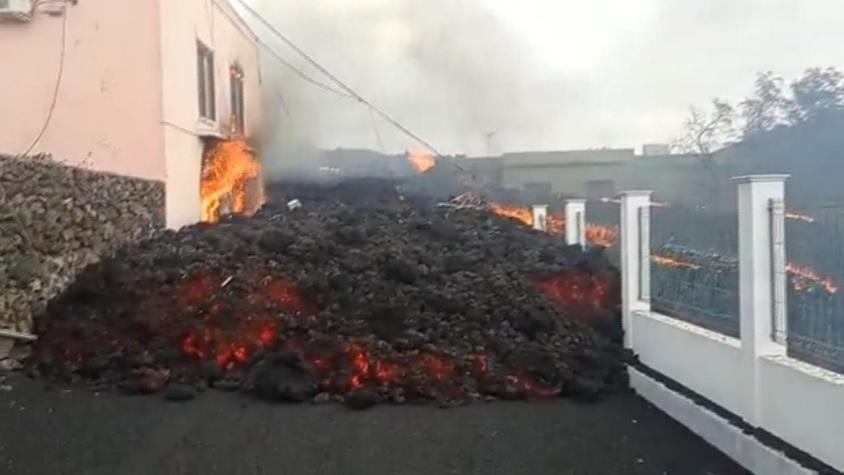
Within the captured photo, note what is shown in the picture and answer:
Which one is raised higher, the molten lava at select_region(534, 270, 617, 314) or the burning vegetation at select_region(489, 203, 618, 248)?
the burning vegetation at select_region(489, 203, 618, 248)

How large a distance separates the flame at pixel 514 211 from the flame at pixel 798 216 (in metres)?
8.79

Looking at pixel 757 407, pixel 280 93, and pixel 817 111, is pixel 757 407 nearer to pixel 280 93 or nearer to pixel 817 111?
pixel 817 111

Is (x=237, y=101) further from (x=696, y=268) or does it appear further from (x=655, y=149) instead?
(x=696, y=268)

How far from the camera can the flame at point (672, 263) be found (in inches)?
243

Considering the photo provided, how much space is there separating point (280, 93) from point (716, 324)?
443 inches

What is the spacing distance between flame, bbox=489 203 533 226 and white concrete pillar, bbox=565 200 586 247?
109 inches

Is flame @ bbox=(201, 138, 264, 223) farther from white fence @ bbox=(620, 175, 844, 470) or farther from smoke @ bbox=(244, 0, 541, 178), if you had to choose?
white fence @ bbox=(620, 175, 844, 470)

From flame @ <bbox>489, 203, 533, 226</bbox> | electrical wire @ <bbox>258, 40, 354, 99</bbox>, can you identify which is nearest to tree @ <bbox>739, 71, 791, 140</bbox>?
flame @ <bbox>489, 203, 533, 226</bbox>

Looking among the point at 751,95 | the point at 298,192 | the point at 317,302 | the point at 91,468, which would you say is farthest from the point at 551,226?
the point at 91,468

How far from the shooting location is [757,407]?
4660 mm

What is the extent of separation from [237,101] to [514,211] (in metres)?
4.94

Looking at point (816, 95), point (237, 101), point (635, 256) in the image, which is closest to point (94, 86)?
point (237, 101)

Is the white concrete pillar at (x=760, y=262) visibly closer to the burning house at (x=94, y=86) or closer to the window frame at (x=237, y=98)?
the burning house at (x=94, y=86)

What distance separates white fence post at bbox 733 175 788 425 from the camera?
4672mm
